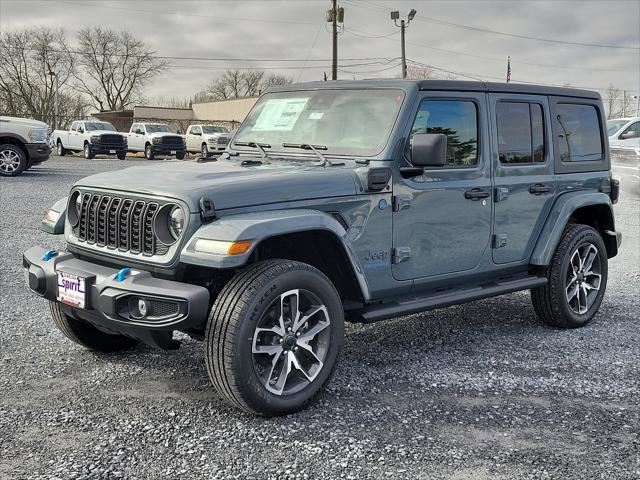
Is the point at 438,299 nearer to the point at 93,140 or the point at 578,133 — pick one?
the point at 578,133

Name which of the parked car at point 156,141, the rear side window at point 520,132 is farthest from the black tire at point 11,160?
the rear side window at point 520,132

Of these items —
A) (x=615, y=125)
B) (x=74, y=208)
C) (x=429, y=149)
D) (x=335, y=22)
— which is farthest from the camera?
(x=335, y=22)

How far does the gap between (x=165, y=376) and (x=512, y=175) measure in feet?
9.45

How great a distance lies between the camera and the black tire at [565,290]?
5574mm

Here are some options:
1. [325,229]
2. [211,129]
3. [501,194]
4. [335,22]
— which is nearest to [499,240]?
[501,194]

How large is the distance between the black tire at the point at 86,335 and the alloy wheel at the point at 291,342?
4.93 ft

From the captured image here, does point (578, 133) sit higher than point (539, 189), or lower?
higher

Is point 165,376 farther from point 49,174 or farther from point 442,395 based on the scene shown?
point 49,174

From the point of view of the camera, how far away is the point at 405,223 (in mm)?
4434

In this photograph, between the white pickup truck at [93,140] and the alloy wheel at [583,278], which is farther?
the white pickup truck at [93,140]

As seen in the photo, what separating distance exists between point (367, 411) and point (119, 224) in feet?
5.77

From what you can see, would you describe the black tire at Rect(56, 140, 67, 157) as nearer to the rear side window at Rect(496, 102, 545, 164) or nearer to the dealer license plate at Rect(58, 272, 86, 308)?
the rear side window at Rect(496, 102, 545, 164)

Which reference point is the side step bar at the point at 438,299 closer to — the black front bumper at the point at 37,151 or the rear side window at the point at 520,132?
the rear side window at the point at 520,132

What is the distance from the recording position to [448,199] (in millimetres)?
4680
